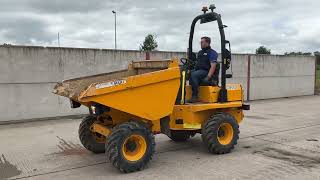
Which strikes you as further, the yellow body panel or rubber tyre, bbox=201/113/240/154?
rubber tyre, bbox=201/113/240/154

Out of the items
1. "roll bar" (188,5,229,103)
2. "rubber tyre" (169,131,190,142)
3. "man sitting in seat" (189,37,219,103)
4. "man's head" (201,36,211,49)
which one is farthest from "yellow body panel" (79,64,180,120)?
"rubber tyre" (169,131,190,142)

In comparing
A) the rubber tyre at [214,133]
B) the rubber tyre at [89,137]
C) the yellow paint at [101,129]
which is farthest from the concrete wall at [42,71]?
the rubber tyre at [214,133]

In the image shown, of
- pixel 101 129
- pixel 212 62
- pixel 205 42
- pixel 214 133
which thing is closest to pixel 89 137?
pixel 101 129

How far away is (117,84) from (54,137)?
3.93m

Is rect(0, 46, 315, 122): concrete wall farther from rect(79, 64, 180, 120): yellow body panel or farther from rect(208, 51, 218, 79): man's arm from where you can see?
rect(79, 64, 180, 120): yellow body panel

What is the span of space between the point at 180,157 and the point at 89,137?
1.66 metres

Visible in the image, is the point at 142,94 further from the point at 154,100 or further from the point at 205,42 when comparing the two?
the point at 205,42

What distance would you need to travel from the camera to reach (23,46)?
472 inches

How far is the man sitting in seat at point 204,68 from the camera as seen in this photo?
24.9 feet

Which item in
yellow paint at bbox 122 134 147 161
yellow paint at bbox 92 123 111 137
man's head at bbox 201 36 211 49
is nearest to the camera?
yellow paint at bbox 122 134 147 161

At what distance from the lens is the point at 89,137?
7.47 metres

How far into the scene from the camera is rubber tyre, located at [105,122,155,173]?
6.12 meters

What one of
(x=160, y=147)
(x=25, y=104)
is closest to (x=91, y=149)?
(x=160, y=147)

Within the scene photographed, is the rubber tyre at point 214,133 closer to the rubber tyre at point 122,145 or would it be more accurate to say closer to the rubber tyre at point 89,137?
the rubber tyre at point 122,145
